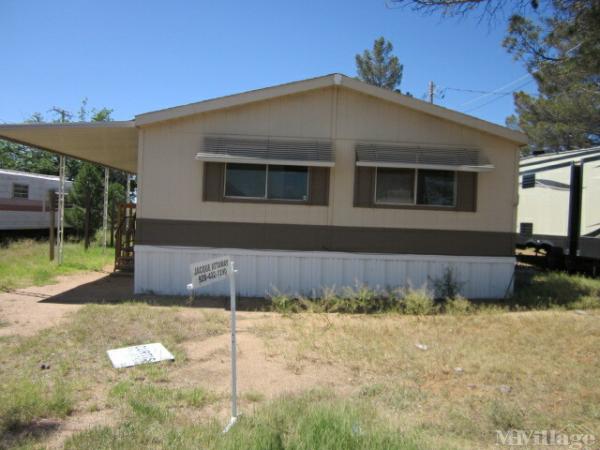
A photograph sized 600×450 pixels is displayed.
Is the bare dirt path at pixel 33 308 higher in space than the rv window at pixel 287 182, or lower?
lower

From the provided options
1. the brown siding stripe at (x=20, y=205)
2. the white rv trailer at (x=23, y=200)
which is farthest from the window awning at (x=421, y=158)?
the brown siding stripe at (x=20, y=205)

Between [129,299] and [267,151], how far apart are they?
11.7 feet

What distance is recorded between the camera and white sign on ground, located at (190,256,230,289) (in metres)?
3.86

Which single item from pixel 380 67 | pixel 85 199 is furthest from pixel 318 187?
pixel 380 67

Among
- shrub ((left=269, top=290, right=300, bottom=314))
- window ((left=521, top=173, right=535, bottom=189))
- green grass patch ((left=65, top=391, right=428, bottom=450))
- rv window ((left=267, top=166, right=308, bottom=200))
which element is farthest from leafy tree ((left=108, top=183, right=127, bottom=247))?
green grass patch ((left=65, top=391, right=428, bottom=450))

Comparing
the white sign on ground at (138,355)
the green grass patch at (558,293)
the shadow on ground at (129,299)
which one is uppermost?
the green grass patch at (558,293)

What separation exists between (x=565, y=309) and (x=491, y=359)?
3724mm

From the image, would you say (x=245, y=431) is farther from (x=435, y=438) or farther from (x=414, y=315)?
(x=414, y=315)

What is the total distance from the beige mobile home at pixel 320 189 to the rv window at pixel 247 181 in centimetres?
2

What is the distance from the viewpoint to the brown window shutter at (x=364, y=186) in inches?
348

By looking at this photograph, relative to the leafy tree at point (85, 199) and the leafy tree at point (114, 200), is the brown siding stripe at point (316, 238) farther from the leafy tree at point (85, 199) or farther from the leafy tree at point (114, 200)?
the leafy tree at point (85, 199)

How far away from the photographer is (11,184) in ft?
58.4

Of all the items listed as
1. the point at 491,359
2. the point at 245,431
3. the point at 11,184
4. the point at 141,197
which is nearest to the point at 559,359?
the point at 491,359

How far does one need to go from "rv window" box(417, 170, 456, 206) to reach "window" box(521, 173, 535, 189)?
5.23 m
